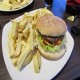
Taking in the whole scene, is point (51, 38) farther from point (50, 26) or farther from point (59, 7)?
point (59, 7)

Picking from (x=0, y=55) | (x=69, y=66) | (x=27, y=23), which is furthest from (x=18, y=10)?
(x=69, y=66)

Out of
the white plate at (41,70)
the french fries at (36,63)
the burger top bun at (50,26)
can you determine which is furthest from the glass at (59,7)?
the french fries at (36,63)

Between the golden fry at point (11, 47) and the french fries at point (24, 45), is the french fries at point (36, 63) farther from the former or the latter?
the golden fry at point (11, 47)

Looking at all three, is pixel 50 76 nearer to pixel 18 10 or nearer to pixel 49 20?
pixel 49 20

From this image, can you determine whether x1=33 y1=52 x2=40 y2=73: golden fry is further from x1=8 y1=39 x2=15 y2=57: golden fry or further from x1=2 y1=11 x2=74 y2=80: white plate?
x1=8 y1=39 x2=15 y2=57: golden fry

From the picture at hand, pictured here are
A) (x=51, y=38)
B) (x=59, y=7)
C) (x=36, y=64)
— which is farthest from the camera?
(x=59, y=7)

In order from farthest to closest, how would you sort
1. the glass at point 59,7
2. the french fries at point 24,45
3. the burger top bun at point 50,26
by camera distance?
the glass at point 59,7, the burger top bun at point 50,26, the french fries at point 24,45

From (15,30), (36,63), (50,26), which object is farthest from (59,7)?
(36,63)

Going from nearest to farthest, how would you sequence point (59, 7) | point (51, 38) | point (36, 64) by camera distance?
1. point (36, 64)
2. point (51, 38)
3. point (59, 7)
